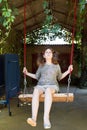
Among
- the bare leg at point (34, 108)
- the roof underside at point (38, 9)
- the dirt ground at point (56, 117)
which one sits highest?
the roof underside at point (38, 9)

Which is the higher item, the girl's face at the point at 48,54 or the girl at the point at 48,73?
the girl's face at the point at 48,54

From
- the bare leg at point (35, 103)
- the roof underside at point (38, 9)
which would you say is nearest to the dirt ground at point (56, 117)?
the bare leg at point (35, 103)

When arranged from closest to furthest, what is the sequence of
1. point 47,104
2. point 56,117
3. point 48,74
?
1. point 47,104
2. point 48,74
3. point 56,117

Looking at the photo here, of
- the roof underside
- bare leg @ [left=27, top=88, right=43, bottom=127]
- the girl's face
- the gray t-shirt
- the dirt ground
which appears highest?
the roof underside

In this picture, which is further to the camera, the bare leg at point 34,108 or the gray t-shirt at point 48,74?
the gray t-shirt at point 48,74

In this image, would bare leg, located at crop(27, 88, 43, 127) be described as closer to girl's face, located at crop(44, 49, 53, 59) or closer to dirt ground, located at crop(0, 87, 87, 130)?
girl's face, located at crop(44, 49, 53, 59)

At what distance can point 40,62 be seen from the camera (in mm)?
4879

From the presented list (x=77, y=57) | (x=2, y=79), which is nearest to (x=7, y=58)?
Answer: (x=2, y=79)

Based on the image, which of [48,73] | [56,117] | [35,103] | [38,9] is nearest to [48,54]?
[48,73]

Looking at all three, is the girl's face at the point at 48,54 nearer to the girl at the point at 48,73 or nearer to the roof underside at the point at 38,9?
the girl at the point at 48,73

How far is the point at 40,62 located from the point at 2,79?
310 cm

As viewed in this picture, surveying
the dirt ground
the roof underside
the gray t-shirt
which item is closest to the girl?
the gray t-shirt

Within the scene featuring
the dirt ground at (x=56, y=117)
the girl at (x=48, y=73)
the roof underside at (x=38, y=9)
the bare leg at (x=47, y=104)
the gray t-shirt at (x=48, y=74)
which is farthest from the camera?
the roof underside at (x=38, y=9)

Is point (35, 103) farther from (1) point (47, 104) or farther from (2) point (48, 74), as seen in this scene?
(2) point (48, 74)
